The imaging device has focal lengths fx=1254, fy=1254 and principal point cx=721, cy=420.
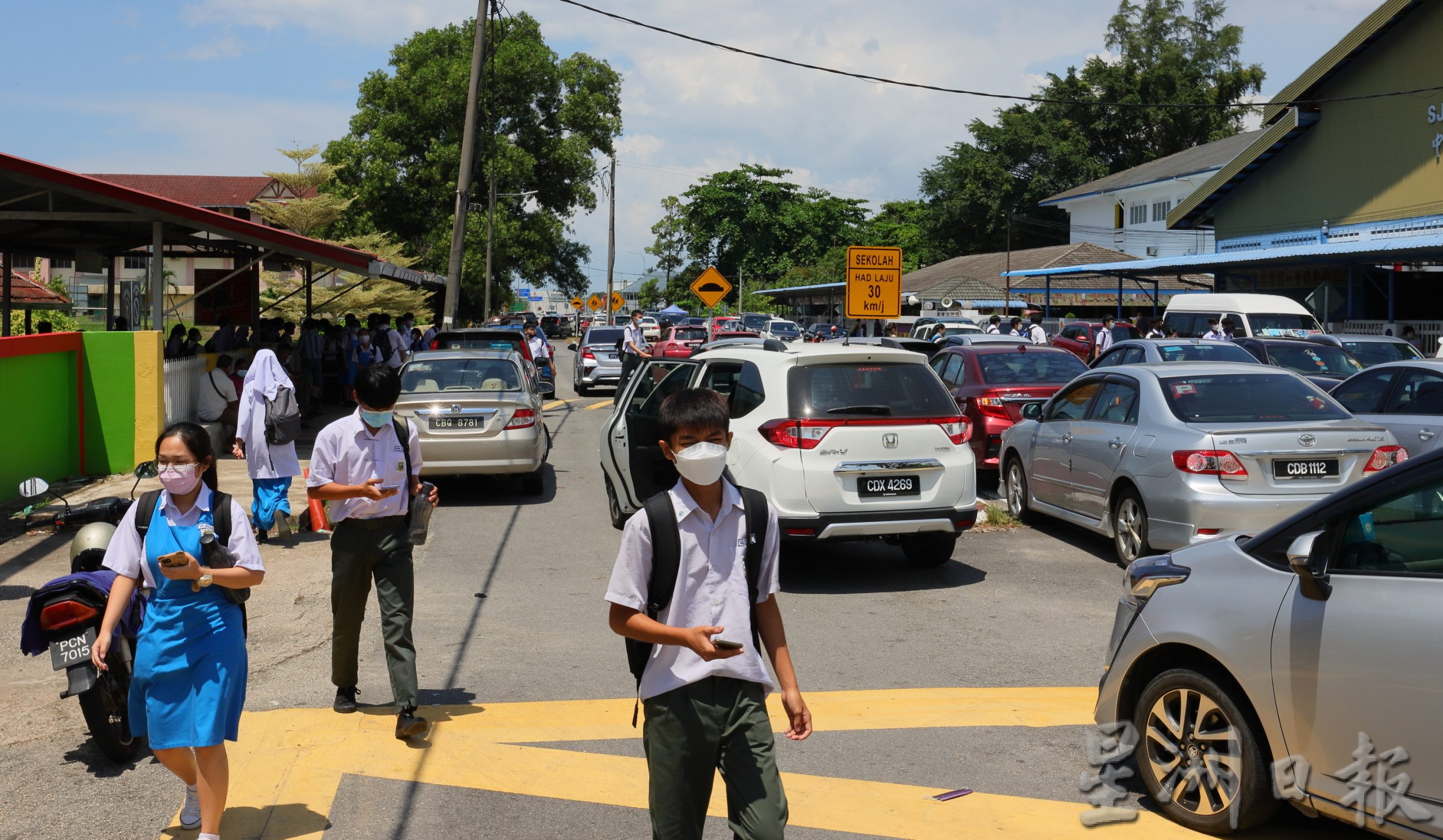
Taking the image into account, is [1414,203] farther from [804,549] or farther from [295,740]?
[295,740]

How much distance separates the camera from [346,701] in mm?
6500

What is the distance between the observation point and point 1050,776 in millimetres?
5566

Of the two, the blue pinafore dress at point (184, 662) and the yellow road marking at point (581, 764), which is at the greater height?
the blue pinafore dress at point (184, 662)

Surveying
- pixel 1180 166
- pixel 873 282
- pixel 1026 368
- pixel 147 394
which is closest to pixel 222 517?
pixel 147 394

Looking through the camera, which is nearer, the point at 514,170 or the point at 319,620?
the point at 319,620

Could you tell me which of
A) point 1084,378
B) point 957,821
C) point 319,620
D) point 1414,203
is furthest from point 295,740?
point 1414,203

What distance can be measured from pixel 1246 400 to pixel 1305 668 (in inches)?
229

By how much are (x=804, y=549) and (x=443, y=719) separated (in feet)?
17.3

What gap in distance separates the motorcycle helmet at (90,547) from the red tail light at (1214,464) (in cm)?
699

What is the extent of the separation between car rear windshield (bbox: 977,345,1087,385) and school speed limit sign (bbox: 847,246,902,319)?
380 cm

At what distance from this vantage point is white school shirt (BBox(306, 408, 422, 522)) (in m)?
6.25

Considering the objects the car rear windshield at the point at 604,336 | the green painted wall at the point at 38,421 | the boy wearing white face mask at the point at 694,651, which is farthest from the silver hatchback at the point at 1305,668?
the car rear windshield at the point at 604,336

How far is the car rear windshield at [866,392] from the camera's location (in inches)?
367

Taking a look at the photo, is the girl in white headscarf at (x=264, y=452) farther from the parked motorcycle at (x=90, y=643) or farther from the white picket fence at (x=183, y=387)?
the parked motorcycle at (x=90, y=643)
